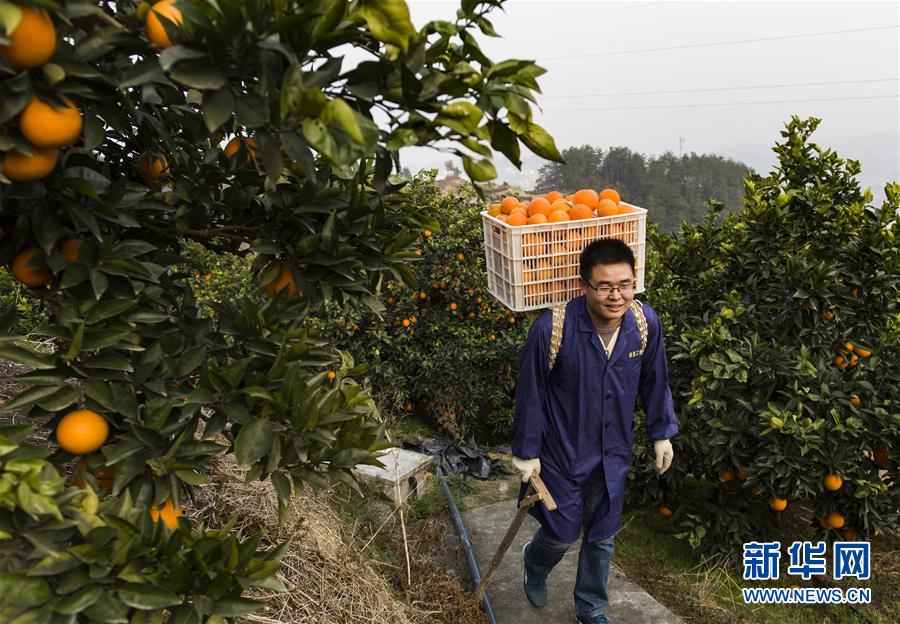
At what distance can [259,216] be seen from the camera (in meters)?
1.70

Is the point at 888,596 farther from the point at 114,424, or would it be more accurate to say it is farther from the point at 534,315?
the point at 114,424

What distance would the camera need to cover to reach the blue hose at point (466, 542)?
131 inches

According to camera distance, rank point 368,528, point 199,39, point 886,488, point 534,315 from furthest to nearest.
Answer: point 368,528, point 886,488, point 534,315, point 199,39

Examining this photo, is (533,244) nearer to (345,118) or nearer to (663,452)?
(663,452)

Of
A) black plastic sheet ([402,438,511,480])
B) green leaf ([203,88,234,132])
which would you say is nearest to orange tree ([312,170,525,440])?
black plastic sheet ([402,438,511,480])

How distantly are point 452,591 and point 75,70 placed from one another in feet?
9.54

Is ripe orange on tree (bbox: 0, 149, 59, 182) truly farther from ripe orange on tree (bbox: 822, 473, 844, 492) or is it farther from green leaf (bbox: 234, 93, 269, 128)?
ripe orange on tree (bbox: 822, 473, 844, 492)

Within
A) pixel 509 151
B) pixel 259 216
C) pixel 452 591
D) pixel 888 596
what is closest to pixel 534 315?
pixel 452 591

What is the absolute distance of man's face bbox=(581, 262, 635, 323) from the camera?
2.75 metres

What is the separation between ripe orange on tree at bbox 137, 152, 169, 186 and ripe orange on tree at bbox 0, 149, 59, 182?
49 centimetres

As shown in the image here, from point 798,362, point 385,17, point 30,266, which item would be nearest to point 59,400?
point 30,266

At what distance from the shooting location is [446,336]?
5.55 metres

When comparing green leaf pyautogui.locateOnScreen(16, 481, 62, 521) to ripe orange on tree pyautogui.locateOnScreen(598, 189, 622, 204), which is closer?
green leaf pyautogui.locateOnScreen(16, 481, 62, 521)

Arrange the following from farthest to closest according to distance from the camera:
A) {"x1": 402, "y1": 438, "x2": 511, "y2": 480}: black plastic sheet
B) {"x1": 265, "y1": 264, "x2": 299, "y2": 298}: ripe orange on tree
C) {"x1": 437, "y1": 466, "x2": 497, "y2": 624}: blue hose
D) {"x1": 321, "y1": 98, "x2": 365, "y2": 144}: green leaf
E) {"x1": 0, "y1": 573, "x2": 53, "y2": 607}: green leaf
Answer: {"x1": 402, "y1": 438, "x2": 511, "y2": 480}: black plastic sheet
{"x1": 437, "y1": 466, "x2": 497, "y2": 624}: blue hose
{"x1": 265, "y1": 264, "x2": 299, "y2": 298}: ripe orange on tree
{"x1": 0, "y1": 573, "x2": 53, "y2": 607}: green leaf
{"x1": 321, "y1": 98, "x2": 365, "y2": 144}: green leaf
